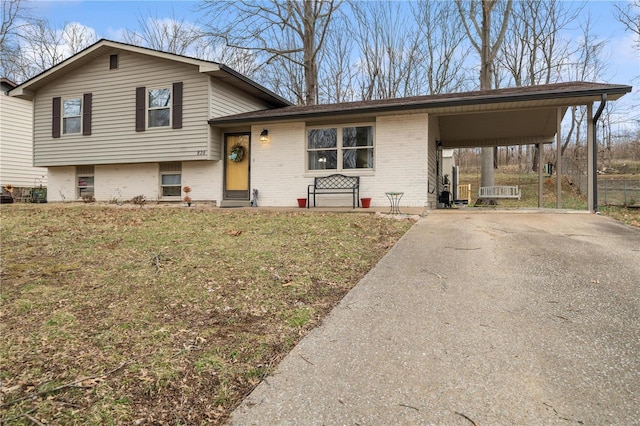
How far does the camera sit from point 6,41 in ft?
62.2

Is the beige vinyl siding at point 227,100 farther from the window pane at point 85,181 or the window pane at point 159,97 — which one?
the window pane at point 85,181

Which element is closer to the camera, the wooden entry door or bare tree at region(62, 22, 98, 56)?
the wooden entry door

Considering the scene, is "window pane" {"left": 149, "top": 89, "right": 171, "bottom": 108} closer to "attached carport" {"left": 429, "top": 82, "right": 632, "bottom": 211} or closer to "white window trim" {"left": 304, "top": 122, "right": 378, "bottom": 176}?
"white window trim" {"left": 304, "top": 122, "right": 378, "bottom": 176}

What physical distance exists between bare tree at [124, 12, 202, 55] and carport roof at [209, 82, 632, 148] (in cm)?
1528

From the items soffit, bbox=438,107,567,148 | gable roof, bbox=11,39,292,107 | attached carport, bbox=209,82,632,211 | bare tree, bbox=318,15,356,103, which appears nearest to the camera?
attached carport, bbox=209,82,632,211

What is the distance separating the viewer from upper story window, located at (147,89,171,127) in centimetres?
1159

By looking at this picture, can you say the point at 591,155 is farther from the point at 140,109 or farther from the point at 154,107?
the point at 140,109

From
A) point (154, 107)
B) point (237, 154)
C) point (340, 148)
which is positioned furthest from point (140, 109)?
point (340, 148)

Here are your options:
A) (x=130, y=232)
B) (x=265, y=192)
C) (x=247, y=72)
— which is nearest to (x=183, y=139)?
(x=265, y=192)

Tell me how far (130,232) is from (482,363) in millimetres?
5216

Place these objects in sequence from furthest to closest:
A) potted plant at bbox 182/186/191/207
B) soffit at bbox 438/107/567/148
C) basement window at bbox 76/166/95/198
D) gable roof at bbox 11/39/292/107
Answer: basement window at bbox 76/166/95/198, potted plant at bbox 182/186/191/207, gable roof at bbox 11/39/292/107, soffit at bbox 438/107/567/148

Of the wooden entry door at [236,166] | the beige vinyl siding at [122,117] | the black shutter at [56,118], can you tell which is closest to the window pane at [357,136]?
the wooden entry door at [236,166]

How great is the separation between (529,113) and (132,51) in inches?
474

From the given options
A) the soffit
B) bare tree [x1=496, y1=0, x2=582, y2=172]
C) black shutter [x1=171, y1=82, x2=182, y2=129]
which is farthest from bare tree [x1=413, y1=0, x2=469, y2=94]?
black shutter [x1=171, y1=82, x2=182, y2=129]
